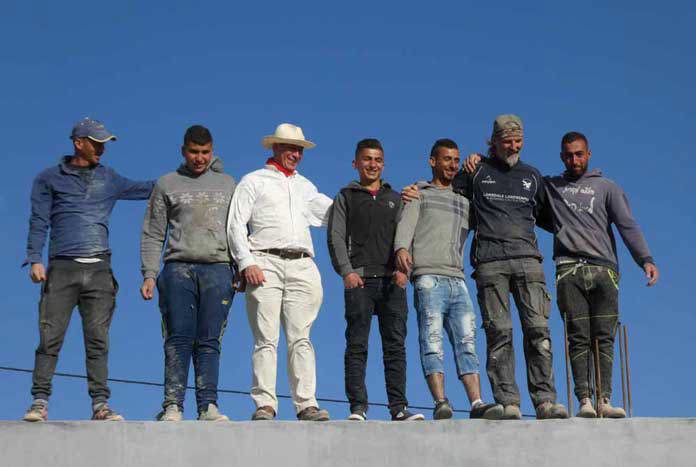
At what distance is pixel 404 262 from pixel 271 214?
1.13 meters

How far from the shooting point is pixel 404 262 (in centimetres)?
866

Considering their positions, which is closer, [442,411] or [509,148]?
[442,411]

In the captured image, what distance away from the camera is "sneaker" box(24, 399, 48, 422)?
27.3 ft

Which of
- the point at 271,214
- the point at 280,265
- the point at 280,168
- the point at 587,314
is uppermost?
the point at 280,168

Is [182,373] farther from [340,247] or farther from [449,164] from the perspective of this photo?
[449,164]

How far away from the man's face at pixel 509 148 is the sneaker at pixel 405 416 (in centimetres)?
220

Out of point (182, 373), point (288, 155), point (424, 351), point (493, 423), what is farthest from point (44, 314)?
point (493, 423)

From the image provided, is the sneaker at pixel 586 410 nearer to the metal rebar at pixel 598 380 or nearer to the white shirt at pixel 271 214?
the metal rebar at pixel 598 380

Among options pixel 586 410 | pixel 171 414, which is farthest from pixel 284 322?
pixel 586 410

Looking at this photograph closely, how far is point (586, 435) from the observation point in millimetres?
8539

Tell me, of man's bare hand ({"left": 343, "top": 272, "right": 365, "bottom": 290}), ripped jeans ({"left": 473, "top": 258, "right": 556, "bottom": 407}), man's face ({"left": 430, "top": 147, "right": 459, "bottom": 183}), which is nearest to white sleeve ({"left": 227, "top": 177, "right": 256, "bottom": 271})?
man's bare hand ({"left": 343, "top": 272, "right": 365, "bottom": 290})

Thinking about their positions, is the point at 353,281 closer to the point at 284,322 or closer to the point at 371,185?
the point at 284,322

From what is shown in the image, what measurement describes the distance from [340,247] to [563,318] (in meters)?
1.93

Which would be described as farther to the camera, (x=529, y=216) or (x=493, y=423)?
(x=529, y=216)
